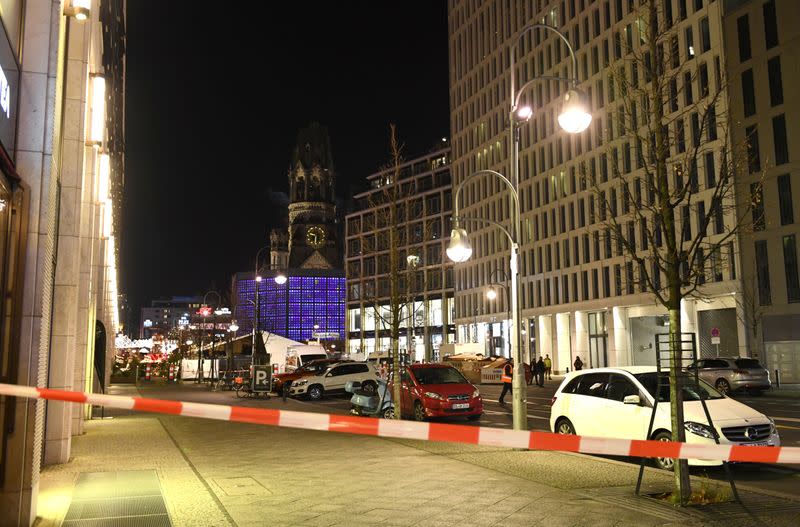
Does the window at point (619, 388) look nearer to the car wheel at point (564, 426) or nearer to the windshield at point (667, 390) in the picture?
the windshield at point (667, 390)

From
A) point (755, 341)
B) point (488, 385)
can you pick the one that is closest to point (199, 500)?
point (488, 385)

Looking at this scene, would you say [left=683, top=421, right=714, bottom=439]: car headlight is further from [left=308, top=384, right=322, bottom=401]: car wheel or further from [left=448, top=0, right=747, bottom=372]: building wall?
[left=448, top=0, right=747, bottom=372]: building wall

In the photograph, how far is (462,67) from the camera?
86750 millimetres

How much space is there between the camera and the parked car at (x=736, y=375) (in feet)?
103

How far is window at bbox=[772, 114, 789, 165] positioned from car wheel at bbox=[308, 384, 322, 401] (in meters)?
30.5

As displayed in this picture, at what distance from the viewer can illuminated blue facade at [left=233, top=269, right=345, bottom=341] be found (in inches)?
6024

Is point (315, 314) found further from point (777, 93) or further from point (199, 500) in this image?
point (199, 500)

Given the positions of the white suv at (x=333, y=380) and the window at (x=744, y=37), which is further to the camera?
the window at (x=744, y=37)

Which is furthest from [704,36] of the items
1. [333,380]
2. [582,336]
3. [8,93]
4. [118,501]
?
[8,93]

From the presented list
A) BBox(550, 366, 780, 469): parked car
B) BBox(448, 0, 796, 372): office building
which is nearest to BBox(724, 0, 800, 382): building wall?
BBox(448, 0, 796, 372): office building

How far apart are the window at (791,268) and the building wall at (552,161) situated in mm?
3141

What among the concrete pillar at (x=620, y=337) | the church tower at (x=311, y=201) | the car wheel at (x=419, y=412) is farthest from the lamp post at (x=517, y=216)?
the church tower at (x=311, y=201)

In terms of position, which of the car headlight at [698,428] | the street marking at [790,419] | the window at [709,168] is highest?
the window at [709,168]

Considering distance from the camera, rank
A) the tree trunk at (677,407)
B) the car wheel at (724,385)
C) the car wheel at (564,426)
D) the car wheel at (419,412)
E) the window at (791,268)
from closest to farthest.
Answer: the tree trunk at (677,407) → the car wheel at (564,426) → the car wheel at (419,412) → the car wheel at (724,385) → the window at (791,268)
